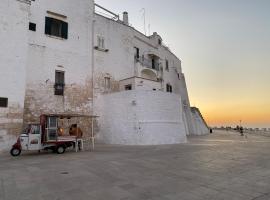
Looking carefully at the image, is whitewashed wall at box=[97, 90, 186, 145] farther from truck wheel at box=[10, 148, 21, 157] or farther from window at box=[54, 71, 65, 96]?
truck wheel at box=[10, 148, 21, 157]

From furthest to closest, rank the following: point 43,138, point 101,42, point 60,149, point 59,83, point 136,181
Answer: point 101,42 < point 59,83 < point 60,149 < point 43,138 < point 136,181

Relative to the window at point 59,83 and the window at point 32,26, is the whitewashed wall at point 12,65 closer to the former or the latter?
the window at point 32,26

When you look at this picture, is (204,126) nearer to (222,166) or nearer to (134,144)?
(134,144)

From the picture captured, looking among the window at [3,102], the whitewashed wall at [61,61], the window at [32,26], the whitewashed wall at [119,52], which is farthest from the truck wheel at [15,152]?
the whitewashed wall at [119,52]

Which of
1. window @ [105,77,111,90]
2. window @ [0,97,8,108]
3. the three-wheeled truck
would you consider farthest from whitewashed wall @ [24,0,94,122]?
the three-wheeled truck

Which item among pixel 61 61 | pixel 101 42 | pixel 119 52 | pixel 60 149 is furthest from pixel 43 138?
pixel 119 52

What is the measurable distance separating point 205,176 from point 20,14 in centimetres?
1529

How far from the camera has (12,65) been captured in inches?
617

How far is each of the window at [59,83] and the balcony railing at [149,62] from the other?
964 centimetres

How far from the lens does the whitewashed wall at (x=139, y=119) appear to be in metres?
20.2

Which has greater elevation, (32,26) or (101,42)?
(101,42)

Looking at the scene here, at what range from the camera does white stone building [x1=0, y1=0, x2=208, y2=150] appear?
1581 cm

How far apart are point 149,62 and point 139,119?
11.5 m

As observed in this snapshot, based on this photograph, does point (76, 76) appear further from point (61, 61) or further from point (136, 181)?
point (136, 181)
